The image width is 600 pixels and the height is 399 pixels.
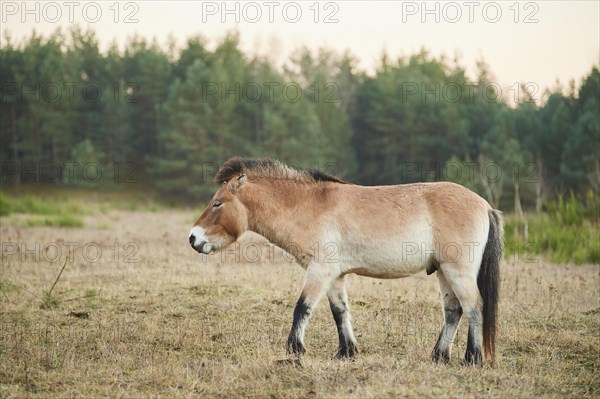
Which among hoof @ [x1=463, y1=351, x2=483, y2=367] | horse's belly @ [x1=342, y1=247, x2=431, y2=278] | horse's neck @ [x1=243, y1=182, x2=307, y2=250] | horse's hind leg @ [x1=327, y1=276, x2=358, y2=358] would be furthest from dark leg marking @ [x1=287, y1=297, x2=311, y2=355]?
hoof @ [x1=463, y1=351, x2=483, y2=367]

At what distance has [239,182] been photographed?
796 cm

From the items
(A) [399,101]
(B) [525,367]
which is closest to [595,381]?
(B) [525,367]

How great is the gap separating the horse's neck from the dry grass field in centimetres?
146

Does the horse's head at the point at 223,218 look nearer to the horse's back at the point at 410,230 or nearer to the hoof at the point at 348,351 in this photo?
the horse's back at the point at 410,230

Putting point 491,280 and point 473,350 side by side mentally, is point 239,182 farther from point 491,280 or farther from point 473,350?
point 473,350

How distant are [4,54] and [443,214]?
58487 mm

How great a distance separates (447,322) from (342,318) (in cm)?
129

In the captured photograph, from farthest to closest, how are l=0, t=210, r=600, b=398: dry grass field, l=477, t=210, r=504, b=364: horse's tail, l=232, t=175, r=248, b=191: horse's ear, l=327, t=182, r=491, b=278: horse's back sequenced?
l=232, t=175, r=248, b=191: horse's ear → l=327, t=182, r=491, b=278: horse's back → l=477, t=210, r=504, b=364: horse's tail → l=0, t=210, r=600, b=398: dry grass field

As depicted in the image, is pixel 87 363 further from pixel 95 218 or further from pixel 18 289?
pixel 95 218

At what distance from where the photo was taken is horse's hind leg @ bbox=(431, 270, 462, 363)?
743 centimetres

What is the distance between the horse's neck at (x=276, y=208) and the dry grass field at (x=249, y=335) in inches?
57.6

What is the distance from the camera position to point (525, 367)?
7.34 metres

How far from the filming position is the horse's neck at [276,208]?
7770mm

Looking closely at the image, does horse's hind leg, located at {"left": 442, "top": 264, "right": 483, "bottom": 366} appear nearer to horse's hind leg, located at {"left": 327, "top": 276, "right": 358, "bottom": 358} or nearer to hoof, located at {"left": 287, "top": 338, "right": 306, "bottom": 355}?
horse's hind leg, located at {"left": 327, "top": 276, "right": 358, "bottom": 358}
